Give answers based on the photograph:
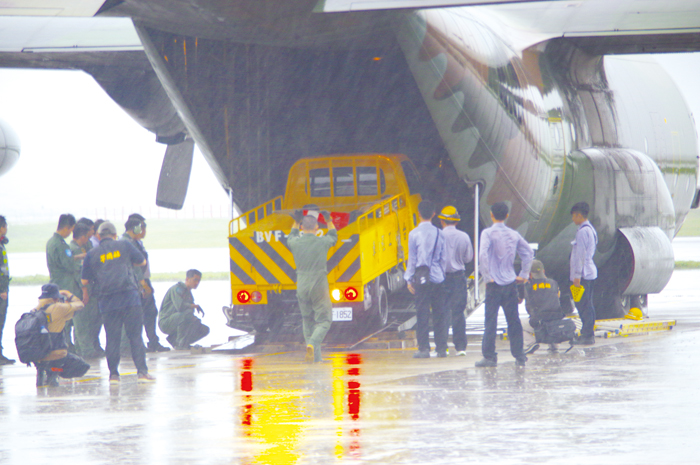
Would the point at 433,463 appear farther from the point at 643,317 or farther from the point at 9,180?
the point at 9,180

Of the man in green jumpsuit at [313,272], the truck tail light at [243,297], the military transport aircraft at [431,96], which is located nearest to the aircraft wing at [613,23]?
the military transport aircraft at [431,96]

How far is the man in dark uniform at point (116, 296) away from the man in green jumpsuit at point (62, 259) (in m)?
2.13

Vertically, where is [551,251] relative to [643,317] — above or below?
above

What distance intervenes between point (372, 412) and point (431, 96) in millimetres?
6002

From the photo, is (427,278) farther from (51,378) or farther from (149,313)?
(51,378)

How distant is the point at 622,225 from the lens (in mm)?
14891

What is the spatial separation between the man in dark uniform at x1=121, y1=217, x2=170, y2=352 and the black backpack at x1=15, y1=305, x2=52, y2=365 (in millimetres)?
2631

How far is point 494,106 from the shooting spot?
1238cm

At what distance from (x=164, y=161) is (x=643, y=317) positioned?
353 inches

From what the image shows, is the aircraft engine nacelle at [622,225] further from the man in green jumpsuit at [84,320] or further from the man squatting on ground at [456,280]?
the man in green jumpsuit at [84,320]

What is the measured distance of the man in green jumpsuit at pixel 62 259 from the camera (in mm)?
11820

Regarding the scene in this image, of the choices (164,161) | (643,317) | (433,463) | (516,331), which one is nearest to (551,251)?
(643,317)

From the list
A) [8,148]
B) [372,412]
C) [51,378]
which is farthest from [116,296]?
[8,148]

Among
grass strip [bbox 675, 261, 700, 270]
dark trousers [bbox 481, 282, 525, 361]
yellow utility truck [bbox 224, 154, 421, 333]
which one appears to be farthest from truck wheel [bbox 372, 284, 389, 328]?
grass strip [bbox 675, 261, 700, 270]
